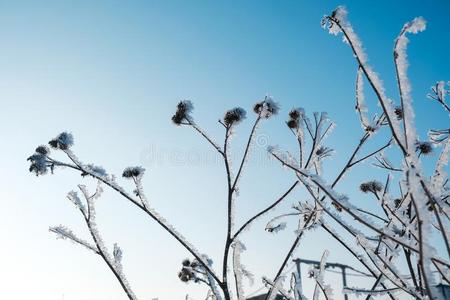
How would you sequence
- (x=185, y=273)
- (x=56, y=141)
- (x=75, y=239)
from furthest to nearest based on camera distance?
(x=185, y=273) < (x=56, y=141) < (x=75, y=239)

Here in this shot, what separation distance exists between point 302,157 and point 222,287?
4.03 ft

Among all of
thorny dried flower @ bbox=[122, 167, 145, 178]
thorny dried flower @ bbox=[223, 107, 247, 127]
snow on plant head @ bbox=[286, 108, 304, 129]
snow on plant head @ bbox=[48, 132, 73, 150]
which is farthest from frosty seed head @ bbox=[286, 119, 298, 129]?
snow on plant head @ bbox=[48, 132, 73, 150]

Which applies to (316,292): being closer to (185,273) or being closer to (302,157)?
(302,157)

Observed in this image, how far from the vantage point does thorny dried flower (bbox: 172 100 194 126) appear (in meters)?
3.30

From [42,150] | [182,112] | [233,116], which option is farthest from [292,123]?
[42,150]

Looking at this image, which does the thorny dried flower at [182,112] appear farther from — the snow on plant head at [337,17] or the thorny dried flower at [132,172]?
the snow on plant head at [337,17]

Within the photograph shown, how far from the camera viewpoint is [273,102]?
3.26 metres

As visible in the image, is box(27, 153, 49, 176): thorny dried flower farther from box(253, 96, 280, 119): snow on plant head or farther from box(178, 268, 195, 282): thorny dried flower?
box(253, 96, 280, 119): snow on plant head

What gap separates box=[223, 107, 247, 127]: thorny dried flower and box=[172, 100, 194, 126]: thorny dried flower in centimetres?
32

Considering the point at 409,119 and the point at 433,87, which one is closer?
the point at 409,119

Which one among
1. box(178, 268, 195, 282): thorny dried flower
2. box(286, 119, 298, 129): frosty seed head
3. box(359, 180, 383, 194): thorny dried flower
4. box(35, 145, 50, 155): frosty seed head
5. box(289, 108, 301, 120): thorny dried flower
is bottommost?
box(178, 268, 195, 282): thorny dried flower

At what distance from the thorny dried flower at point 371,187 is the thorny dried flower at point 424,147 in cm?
33

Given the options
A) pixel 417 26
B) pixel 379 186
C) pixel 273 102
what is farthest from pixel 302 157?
pixel 417 26

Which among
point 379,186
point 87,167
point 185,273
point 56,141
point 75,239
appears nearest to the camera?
point 379,186
